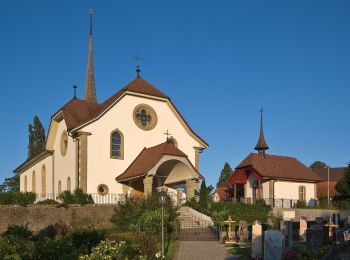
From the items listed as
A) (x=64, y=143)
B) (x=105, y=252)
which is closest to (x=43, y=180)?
(x=64, y=143)

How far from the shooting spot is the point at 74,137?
1310 inches

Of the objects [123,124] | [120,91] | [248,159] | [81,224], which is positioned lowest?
[81,224]

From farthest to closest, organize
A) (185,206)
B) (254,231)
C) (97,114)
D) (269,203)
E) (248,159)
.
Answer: (248,159) → (269,203) → (97,114) → (185,206) → (254,231)

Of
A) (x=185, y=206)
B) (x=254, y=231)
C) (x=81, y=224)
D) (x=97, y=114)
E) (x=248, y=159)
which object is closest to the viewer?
(x=254, y=231)

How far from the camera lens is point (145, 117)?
3550cm

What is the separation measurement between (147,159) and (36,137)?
33.5 m

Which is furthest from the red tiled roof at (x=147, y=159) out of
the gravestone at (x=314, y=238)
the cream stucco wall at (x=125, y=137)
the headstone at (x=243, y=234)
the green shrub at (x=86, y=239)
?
the gravestone at (x=314, y=238)

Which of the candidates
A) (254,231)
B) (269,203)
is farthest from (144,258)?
(269,203)

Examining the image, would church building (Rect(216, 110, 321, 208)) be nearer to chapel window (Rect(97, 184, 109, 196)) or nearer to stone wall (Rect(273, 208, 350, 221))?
stone wall (Rect(273, 208, 350, 221))

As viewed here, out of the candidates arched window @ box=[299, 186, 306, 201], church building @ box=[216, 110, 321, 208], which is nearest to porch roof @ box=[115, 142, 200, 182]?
church building @ box=[216, 110, 321, 208]

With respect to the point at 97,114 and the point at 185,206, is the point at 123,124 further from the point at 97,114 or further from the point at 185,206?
the point at 185,206

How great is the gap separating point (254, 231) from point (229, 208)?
47.7 feet

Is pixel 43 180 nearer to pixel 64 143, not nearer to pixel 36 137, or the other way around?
pixel 64 143

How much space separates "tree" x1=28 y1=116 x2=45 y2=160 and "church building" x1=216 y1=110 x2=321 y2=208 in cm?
2881
